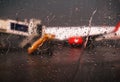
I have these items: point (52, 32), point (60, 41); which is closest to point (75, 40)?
point (60, 41)

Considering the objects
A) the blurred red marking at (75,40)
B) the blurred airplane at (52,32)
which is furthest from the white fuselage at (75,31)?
the blurred red marking at (75,40)

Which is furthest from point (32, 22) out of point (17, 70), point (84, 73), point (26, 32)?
point (84, 73)

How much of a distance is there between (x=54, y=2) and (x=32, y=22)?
647cm

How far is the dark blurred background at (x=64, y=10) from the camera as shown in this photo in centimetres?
1978

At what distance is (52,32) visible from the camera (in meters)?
17.2

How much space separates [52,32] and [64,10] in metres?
4.39

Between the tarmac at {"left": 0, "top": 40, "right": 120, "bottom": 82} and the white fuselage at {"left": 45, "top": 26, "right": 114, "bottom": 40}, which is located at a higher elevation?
the white fuselage at {"left": 45, "top": 26, "right": 114, "bottom": 40}

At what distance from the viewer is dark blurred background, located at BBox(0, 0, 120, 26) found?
19.8 meters

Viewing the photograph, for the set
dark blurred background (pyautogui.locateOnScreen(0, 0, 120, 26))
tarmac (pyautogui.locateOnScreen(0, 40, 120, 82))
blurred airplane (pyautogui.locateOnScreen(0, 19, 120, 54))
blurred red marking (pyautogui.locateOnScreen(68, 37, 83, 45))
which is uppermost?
dark blurred background (pyautogui.locateOnScreen(0, 0, 120, 26))

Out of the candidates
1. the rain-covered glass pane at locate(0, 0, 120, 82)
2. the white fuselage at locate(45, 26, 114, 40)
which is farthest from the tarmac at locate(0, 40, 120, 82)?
the white fuselage at locate(45, 26, 114, 40)

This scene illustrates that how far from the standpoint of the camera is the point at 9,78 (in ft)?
32.6

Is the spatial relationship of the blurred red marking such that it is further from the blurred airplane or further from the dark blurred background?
the dark blurred background

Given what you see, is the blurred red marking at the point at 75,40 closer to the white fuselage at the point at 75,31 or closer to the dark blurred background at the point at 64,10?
the white fuselage at the point at 75,31

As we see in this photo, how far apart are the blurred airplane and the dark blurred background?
4.43 ft
